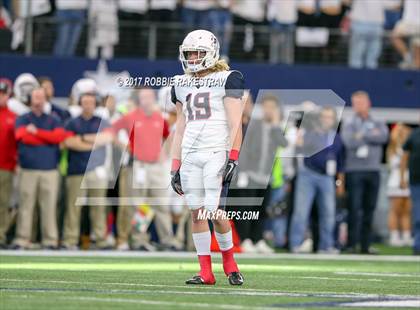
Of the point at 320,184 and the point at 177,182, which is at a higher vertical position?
the point at 177,182

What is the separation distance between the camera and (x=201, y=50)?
965 cm

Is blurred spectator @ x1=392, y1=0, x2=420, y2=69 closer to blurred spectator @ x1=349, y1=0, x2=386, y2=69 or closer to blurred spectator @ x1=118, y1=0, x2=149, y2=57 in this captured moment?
blurred spectator @ x1=349, y1=0, x2=386, y2=69

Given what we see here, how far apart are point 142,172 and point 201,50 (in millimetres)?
7264

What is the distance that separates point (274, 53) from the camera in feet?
71.4

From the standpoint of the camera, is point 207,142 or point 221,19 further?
point 221,19

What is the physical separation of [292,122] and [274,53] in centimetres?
291

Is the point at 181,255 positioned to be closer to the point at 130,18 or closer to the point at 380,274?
the point at 380,274

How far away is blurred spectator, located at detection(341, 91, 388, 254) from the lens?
1742 centimetres

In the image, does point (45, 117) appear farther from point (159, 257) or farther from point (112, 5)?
point (112, 5)

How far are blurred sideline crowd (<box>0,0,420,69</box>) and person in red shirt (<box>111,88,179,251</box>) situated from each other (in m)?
3.87

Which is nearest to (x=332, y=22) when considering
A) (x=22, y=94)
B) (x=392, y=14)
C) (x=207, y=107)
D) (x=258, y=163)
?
(x=392, y=14)

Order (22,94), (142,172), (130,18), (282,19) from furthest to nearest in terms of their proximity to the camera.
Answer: (282,19) < (130,18) < (142,172) < (22,94)

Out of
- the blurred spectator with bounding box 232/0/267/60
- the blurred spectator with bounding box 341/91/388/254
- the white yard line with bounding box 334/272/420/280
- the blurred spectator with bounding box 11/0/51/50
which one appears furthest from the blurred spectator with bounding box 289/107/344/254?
the blurred spectator with bounding box 11/0/51/50

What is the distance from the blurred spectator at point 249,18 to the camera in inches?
837
